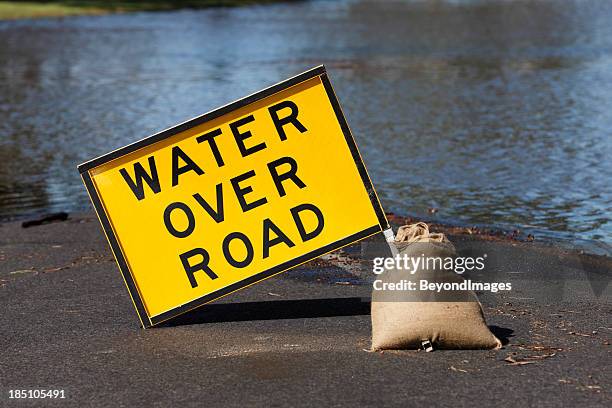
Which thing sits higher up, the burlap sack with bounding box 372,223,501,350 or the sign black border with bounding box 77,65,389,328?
the sign black border with bounding box 77,65,389,328

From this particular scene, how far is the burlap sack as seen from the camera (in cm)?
653

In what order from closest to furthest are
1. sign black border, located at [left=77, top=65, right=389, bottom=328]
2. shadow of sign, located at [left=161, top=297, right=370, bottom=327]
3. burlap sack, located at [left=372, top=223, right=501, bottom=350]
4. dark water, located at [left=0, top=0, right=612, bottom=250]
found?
1. burlap sack, located at [left=372, top=223, right=501, bottom=350]
2. sign black border, located at [left=77, top=65, right=389, bottom=328]
3. shadow of sign, located at [left=161, top=297, right=370, bottom=327]
4. dark water, located at [left=0, top=0, right=612, bottom=250]

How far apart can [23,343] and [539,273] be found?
3.94 metres

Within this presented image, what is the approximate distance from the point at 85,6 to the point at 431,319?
186 ft

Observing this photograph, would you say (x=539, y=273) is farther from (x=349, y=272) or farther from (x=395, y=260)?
(x=395, y=260)

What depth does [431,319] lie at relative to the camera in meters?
6.53

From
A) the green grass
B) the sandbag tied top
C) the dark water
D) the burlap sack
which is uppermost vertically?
the green grass

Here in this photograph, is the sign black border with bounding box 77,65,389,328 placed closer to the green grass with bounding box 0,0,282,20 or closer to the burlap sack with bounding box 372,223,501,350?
the burlap sack with bounding box 372,223,501,350

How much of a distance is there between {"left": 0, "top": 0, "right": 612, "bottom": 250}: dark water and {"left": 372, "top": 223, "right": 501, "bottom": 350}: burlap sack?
12.4 ft

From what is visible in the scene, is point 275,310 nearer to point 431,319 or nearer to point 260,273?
point 260,273

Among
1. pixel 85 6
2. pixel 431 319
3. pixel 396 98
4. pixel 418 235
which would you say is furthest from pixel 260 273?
pixel 85 6

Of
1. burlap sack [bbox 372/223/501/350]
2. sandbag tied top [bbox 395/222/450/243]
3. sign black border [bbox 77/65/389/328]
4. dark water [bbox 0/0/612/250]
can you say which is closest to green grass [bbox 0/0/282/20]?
dark water [bbox 0/0/612/250]

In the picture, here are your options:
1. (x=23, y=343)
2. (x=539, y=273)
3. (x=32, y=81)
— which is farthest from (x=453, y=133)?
(x=32, y=81)

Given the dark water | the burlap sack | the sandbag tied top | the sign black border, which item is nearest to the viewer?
the burlap sack
